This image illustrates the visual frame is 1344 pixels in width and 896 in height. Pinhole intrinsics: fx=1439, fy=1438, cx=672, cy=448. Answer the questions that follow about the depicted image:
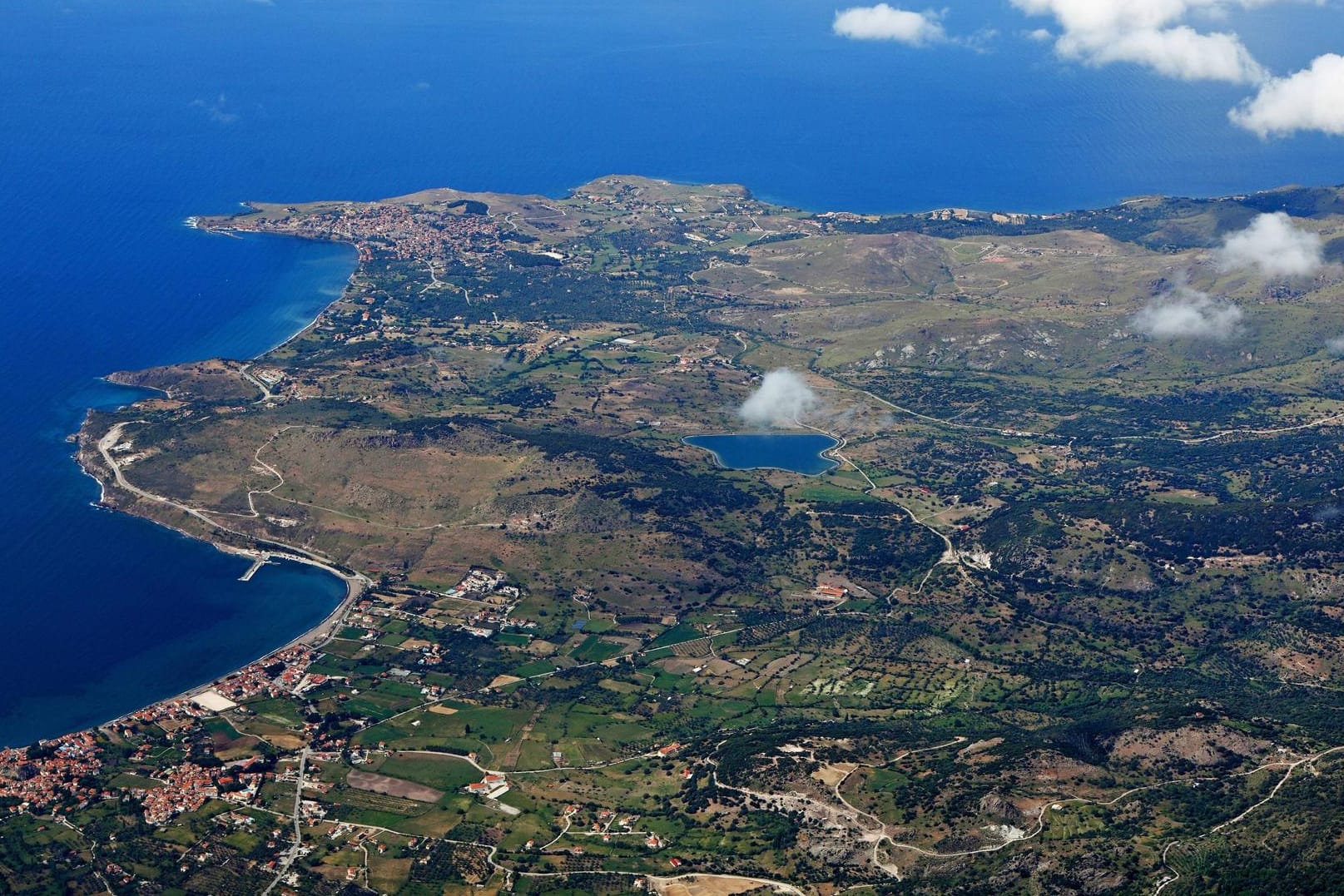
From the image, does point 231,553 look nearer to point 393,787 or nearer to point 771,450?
point 393,787

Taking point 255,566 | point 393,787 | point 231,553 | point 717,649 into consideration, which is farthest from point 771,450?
point 393,787

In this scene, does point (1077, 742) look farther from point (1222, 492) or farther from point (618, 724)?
point (1222, 492)

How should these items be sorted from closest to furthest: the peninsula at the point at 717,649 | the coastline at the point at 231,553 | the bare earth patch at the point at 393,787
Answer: the peninsula at the point at 717,649 → the bare earth patch at the point at 393,787 → the coastline at the point at 231,553

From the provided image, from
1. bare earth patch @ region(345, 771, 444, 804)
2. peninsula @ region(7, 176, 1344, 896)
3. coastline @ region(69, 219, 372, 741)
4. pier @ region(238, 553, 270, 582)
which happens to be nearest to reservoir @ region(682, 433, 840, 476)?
peninsula @ region(7, 176, 1344, 896)

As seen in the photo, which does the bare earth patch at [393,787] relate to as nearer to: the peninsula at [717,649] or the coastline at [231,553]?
the peninsula at [717,649]

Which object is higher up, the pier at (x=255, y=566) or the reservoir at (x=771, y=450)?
the reservoir at (x=771, y=450)

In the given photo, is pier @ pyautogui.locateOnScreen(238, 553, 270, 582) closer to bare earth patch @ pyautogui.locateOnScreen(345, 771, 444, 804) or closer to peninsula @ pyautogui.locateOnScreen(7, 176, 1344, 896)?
peninsula @ pyautogui.locateOnScreen(7, 176, 1344, 896)

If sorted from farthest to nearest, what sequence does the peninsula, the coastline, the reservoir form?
the reservoir < the coastline < the peninsula

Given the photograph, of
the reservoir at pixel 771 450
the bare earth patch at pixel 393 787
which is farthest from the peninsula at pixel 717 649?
the reservoir at pixel 771 450

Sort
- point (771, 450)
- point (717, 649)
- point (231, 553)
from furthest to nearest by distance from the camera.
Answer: point (771, 450) → point (231, 553) → point (717, 649)
